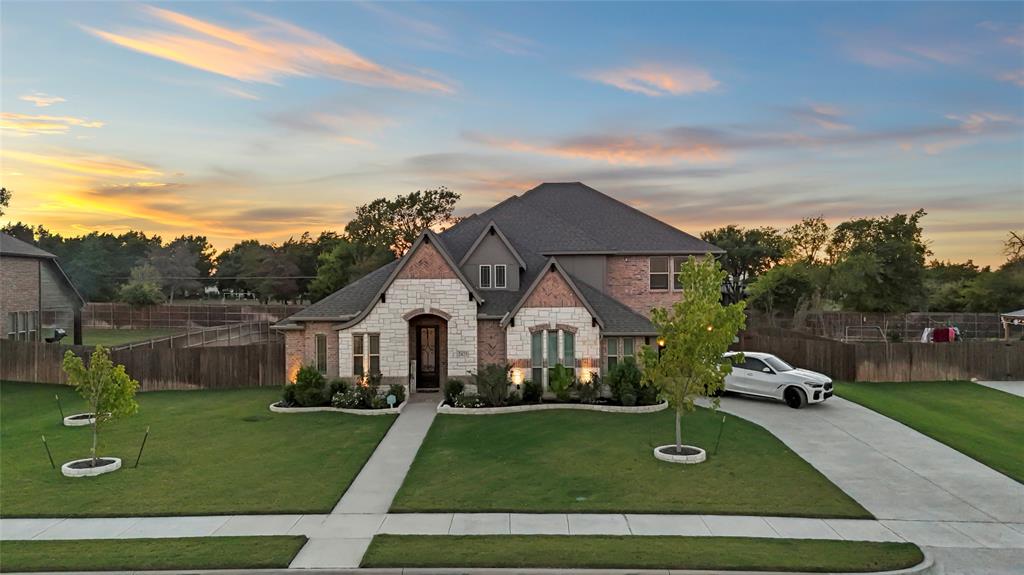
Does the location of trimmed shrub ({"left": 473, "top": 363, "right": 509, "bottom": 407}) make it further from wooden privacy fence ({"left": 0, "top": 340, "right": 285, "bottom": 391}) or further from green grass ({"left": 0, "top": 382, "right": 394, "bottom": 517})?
wooden privacy fence ({"left": 0, "top": 340, "right": 285, "bottom": 391})

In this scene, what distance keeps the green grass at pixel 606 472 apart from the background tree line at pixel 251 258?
154 feet

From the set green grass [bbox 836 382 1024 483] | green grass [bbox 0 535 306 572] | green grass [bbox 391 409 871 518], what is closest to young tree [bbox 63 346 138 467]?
green grass [bbox 0 535 306 572]

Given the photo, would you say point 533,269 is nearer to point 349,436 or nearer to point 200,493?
point 349,436

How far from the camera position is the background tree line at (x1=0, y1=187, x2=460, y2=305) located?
6794 cm

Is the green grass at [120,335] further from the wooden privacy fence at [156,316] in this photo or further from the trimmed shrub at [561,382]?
the trimmed shrub at [561,382]

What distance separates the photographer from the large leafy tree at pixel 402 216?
67.6 metres

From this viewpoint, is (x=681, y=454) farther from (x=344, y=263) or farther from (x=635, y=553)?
Result: (x=344, y=263)

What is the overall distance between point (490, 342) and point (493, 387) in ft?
11.3

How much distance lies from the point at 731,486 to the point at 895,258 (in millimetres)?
55405

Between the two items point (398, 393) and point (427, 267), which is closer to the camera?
point (398, 393)

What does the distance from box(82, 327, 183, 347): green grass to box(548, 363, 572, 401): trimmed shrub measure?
37523mm

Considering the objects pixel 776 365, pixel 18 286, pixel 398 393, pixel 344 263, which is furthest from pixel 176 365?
pixel 344 263

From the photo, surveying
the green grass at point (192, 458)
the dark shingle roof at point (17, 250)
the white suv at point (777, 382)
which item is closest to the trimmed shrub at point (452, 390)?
the green grass at point (192, 458)

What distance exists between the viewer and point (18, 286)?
37094mm
